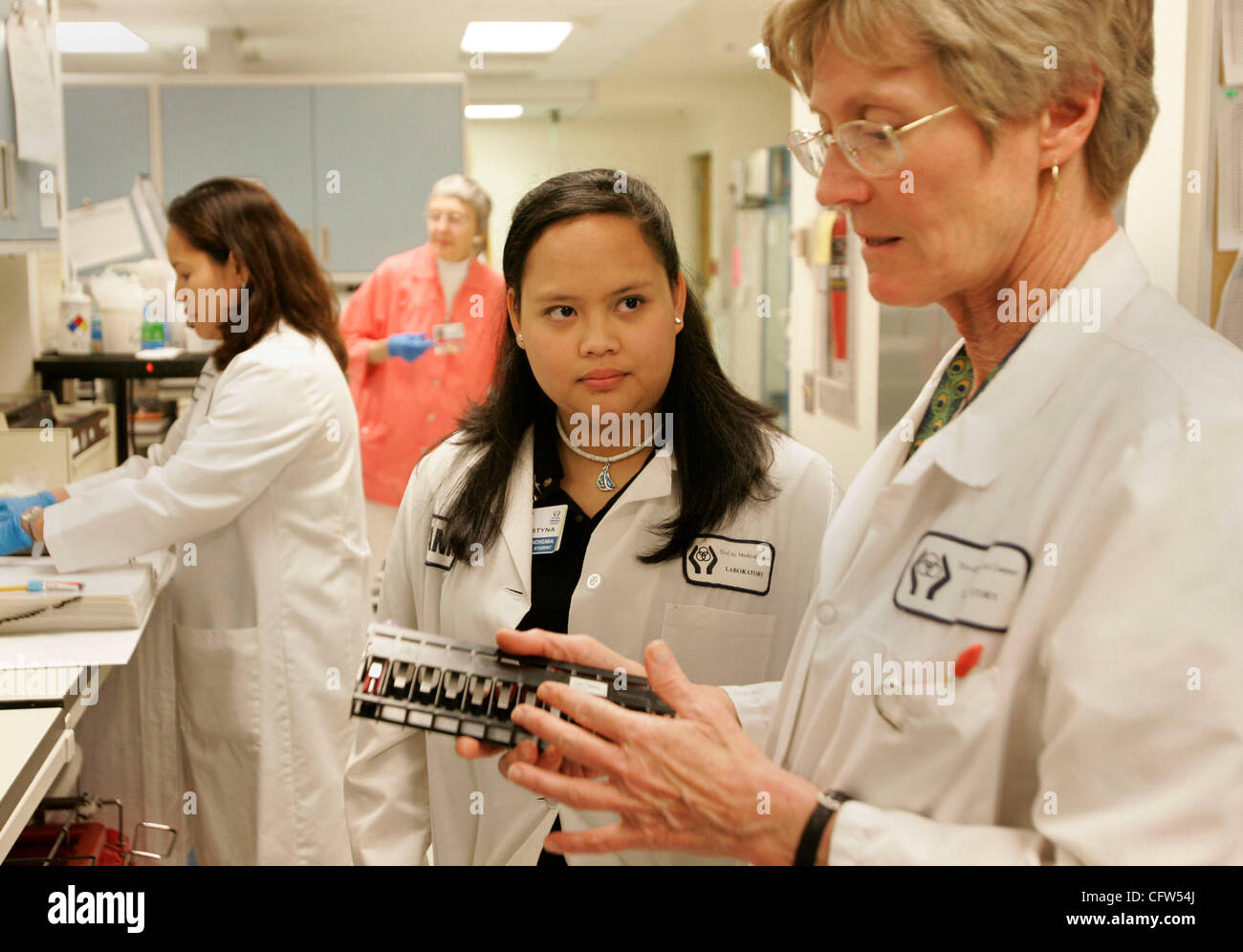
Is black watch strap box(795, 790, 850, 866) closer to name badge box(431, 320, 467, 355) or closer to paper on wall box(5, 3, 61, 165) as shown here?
paper on wall box(5, 3, 61, 165)

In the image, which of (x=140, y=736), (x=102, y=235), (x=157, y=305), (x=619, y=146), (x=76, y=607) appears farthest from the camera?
(x=619, y=146)

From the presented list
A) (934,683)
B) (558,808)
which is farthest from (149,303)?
(934,683)

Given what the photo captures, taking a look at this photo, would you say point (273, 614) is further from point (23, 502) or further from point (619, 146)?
point (619, 146)

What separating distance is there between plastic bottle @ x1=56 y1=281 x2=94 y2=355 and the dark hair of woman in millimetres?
1335

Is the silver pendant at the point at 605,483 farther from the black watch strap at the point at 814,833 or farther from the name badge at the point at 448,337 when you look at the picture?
the name badge at the point at 448,337

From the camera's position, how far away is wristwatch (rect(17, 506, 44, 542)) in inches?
84.8

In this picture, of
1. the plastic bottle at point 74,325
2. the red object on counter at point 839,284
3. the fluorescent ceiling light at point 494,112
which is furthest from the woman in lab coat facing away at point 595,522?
the fluorescent ceiling light at point 494,112

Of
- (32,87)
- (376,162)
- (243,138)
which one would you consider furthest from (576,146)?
(32,87)

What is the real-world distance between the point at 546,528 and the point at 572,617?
5.0 inches

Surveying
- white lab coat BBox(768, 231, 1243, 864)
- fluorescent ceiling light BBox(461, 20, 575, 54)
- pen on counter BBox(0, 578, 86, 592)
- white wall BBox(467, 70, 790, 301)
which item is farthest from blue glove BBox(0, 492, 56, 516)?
white wall BBox(467, 70, 790, 301)

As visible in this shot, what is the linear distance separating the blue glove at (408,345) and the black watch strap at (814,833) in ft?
10.2

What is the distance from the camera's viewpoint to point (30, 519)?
2.16m

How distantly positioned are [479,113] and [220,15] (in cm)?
471

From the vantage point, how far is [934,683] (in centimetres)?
83
